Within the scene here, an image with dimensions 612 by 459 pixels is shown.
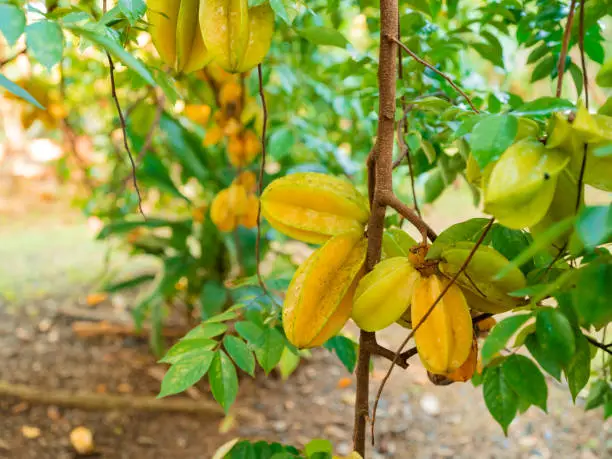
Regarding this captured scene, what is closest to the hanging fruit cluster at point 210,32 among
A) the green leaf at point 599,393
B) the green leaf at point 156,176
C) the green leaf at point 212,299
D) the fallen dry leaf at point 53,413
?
the green leaf at point 599,393

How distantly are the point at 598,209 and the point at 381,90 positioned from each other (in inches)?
13.5

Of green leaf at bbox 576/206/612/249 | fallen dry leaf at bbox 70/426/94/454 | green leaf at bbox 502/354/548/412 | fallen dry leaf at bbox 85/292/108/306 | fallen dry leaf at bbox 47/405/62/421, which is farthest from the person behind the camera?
fallen dry leaf at bbox 85/292/108/306

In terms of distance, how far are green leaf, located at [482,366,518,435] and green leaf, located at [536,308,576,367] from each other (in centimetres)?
12

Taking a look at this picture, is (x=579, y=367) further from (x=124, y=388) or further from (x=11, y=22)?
(x=124, y=388)

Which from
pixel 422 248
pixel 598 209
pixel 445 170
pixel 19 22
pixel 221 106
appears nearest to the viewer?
pixel 598 209

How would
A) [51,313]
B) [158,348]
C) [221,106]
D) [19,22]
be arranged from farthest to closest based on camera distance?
[51,313], [158,348], [221,106], [19,22]

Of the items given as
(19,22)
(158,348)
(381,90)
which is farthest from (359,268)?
(158,348)

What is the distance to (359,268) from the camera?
0.72 metres

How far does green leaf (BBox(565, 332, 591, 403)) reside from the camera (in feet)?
2.00

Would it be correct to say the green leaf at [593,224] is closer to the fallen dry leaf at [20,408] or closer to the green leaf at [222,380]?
the green leaf at [222,380]

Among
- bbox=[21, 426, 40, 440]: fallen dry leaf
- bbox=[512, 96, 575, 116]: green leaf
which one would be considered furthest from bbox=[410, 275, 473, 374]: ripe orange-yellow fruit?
bbox=[21, 426, 40, 440]: fallen dry leaf

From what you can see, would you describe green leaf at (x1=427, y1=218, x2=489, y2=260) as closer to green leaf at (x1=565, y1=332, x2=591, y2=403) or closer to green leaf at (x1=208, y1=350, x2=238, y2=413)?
green leaf at (x1=565, y1=332, x2=591, y2=403)

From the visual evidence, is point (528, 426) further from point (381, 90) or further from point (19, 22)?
point (19, 22)

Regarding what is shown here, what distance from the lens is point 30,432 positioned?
5.89 feet
